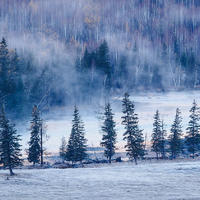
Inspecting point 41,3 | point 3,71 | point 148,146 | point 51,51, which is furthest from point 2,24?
point 148,146

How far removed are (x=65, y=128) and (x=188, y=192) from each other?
31297mm

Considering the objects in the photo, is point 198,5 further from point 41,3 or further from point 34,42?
point 34,42

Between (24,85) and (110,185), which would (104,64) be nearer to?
(24,85)

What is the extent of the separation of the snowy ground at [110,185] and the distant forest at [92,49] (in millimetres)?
37151

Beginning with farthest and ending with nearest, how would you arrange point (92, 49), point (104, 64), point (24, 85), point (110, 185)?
point (92, 49)
point (104, 64)
point (24, 85)
point (110, 185)

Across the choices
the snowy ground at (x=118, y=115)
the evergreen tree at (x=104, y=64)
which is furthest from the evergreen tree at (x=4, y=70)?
the evergreen tree at (x=104, y=64)

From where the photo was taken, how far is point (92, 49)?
256ft

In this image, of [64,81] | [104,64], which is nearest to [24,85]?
[64,81]

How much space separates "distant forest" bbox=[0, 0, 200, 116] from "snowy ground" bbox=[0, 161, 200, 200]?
37.2 metres

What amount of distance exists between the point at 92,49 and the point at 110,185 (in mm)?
70142

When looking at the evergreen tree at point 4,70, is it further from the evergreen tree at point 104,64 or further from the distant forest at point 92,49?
the evergreen tree at point 104,64

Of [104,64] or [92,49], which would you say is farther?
[92,49]

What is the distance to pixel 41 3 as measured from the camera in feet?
513

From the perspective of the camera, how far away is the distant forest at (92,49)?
56.0 m
